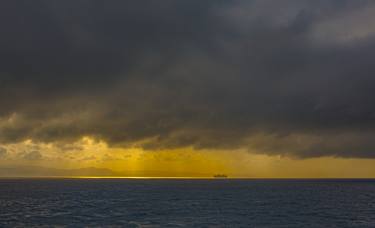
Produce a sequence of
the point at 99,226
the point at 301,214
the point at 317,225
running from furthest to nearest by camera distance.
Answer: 1. the point at 301,214
2. the point at 317,225
3. the point at 99,226

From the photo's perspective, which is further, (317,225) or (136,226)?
(317,225)

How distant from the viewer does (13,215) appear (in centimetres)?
9006

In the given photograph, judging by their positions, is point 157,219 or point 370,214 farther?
point 370,214

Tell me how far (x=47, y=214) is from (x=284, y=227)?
50279mm

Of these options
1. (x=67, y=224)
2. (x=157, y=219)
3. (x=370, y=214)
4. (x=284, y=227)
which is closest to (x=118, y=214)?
(x=157, y=219)

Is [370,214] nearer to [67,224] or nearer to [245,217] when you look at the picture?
[245,217]

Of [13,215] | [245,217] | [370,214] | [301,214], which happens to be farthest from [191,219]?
[370,214]

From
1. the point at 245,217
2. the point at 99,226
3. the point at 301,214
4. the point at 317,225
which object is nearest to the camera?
the point at 99,226

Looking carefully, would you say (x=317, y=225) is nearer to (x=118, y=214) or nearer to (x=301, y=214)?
(x=301, y=214)

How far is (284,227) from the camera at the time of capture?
76438 millimetres

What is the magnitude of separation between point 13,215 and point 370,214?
→ 81910mm

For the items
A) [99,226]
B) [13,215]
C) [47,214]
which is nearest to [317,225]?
[99,226]

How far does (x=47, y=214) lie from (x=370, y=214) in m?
74.9

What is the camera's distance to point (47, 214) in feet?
299
